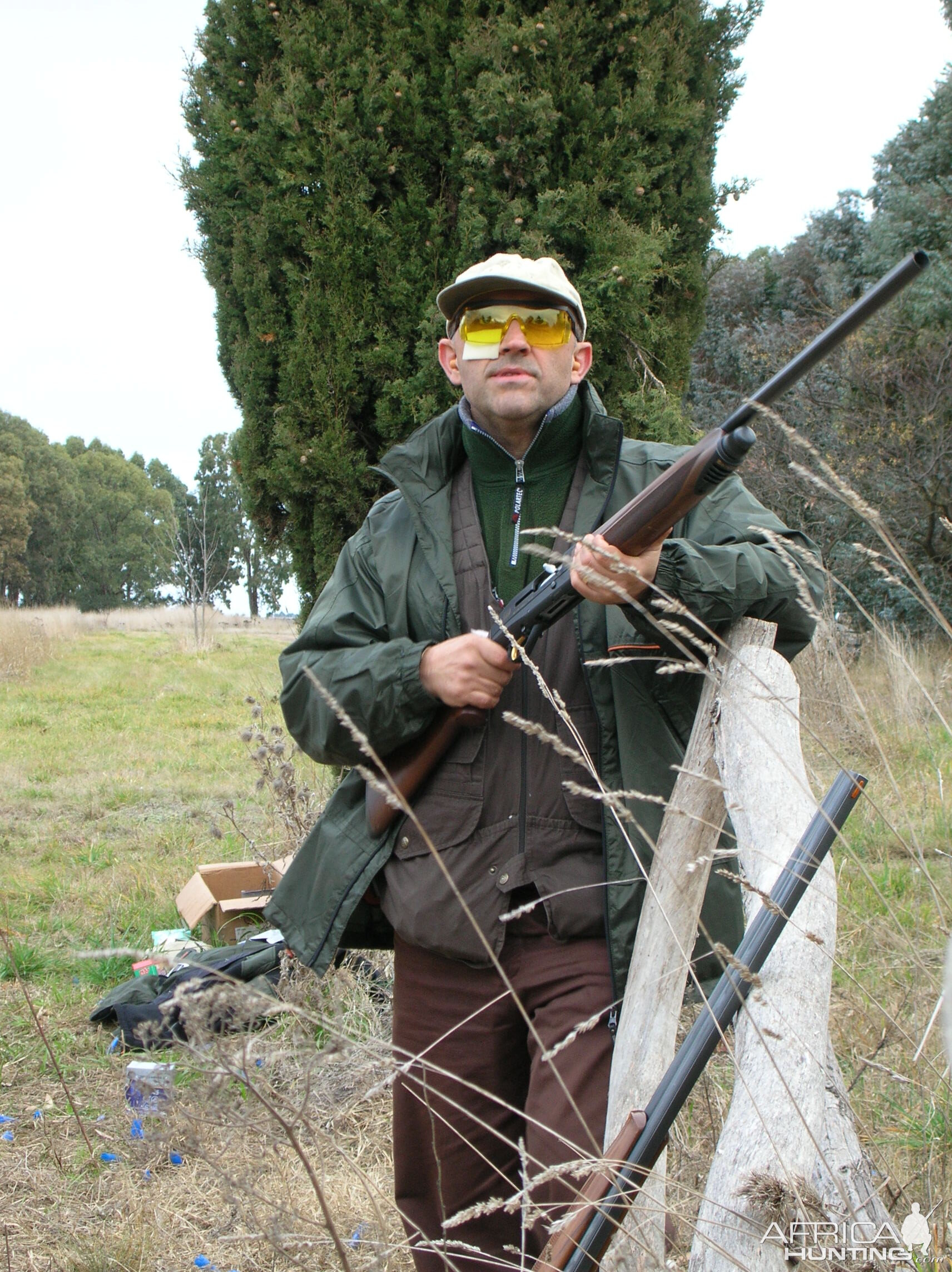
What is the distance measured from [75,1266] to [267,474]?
3764 millimetres

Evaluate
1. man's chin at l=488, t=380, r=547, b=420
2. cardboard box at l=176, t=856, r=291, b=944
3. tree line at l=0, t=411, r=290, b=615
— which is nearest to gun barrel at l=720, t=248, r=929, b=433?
man's chin at l=488, t=380, r=547, b=420

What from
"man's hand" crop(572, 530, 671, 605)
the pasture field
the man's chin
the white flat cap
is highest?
the white flat cap

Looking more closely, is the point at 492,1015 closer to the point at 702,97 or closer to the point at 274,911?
the point at 274,911

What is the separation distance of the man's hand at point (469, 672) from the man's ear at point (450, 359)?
0.82 meters

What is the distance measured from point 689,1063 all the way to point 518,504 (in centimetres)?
154

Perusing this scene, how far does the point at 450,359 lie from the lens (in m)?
2.91

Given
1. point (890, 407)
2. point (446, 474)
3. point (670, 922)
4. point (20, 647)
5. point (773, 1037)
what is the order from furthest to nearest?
point (20, 647) < point (890, 407) < point (446, 474) < point (670, 922) < point (773, 1037)

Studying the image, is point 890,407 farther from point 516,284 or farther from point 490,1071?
point 490,1071

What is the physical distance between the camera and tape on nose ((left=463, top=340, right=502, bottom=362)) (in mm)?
2674

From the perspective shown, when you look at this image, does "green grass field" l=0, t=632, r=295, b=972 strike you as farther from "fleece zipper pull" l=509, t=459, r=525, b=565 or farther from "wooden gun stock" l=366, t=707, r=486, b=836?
"fleece zipper pull" l=509, t=459, r=525, b=565

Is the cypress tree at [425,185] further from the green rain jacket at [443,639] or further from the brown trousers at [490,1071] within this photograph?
the brown trousers at [490,1071]

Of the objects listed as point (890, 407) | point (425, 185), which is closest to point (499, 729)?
point (425, 185)

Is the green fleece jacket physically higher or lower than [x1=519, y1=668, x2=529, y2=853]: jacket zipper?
higher

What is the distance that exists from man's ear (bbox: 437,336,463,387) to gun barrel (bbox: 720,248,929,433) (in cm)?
103
